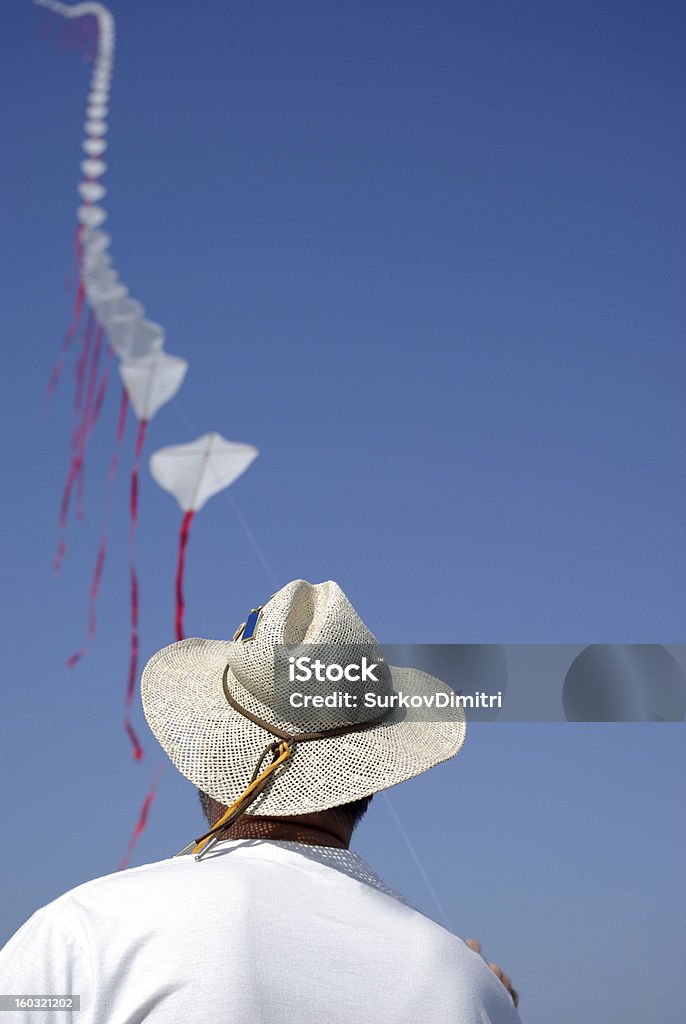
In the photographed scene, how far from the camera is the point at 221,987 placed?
1689 mm

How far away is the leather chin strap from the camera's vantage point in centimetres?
190

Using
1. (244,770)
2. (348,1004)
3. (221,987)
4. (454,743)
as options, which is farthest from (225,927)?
(454,743)

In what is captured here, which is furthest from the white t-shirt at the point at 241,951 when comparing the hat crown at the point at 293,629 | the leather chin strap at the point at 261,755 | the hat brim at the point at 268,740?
the hat crown at the point at 293,629

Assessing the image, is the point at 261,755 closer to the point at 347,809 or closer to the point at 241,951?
the point at 347,809

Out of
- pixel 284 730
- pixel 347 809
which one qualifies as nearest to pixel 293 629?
pixel 284 730

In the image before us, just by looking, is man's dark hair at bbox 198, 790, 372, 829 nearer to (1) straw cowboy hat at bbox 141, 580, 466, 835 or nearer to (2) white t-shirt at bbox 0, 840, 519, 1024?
(1) straw cowboy hat at bbox 141, 580, 466, 835

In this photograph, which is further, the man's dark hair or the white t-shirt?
the man's dark hair

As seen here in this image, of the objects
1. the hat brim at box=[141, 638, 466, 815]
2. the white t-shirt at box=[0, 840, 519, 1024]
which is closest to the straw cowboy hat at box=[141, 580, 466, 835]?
the hat brim at box=[141, 638, 466, 815]

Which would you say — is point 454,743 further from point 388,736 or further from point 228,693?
point 228,693

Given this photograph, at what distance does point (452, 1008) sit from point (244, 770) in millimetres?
541

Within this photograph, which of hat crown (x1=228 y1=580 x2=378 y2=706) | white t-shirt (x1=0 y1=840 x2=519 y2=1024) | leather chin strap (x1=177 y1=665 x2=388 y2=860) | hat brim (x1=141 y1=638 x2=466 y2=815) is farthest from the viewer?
hat crown (x1=228 y1=580 x2=378 y2=706)

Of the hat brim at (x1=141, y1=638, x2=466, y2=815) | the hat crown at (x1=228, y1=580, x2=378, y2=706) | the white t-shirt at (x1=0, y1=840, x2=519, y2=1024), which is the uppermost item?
the hat crown at (x1=228, y1=580, x2=378, y2=706)

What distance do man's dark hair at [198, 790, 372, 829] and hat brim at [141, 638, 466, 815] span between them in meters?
0.03

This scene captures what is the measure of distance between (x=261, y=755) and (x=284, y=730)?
68 millimetres
